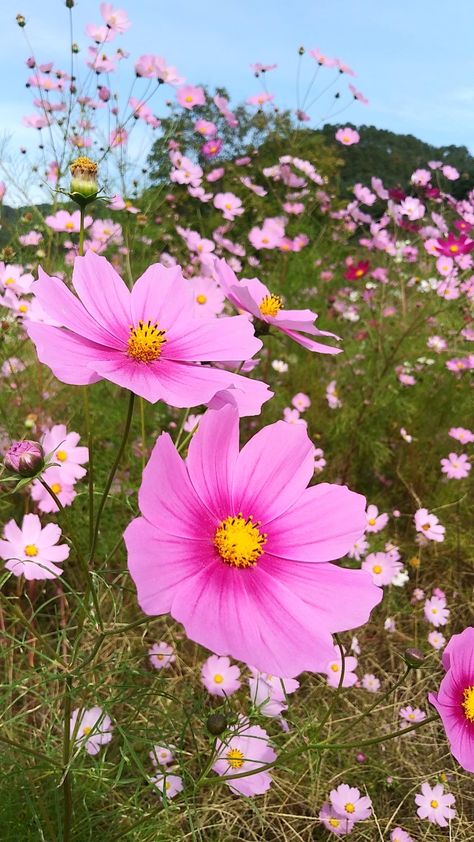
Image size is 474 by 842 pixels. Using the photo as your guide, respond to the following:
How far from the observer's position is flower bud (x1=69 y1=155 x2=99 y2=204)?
25.0 inches

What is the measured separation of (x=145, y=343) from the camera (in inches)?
24.1

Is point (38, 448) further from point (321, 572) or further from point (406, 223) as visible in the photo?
point (406, 223)

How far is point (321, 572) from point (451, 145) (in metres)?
5.90

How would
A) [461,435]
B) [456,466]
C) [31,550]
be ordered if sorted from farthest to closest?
[461,435] → [456,466] → [31,550]

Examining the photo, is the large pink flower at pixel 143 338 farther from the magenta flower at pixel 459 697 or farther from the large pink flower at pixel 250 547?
the magenta flower at pixel 459 697

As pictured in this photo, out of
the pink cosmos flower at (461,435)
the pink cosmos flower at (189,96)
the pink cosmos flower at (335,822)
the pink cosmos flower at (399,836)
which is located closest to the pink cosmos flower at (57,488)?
the pink cosmos flower at (335,822)

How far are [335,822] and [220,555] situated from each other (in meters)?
0.83

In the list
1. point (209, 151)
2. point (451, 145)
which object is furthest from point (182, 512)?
point (451, 145)

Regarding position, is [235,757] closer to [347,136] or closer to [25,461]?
[25,461]

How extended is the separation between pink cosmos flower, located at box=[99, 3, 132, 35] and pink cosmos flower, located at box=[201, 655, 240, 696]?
2148 millimetres

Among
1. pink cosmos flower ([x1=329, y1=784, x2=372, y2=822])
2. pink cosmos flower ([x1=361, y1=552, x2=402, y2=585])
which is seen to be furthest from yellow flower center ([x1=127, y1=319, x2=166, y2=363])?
pink cosmos flower ([x1=361, y1=552, x2=402, y2=585])

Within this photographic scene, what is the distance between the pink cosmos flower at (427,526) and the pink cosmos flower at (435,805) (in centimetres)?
55

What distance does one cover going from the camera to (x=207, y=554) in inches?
21.0

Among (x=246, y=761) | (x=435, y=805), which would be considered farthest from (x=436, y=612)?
(x=246, y=761)
